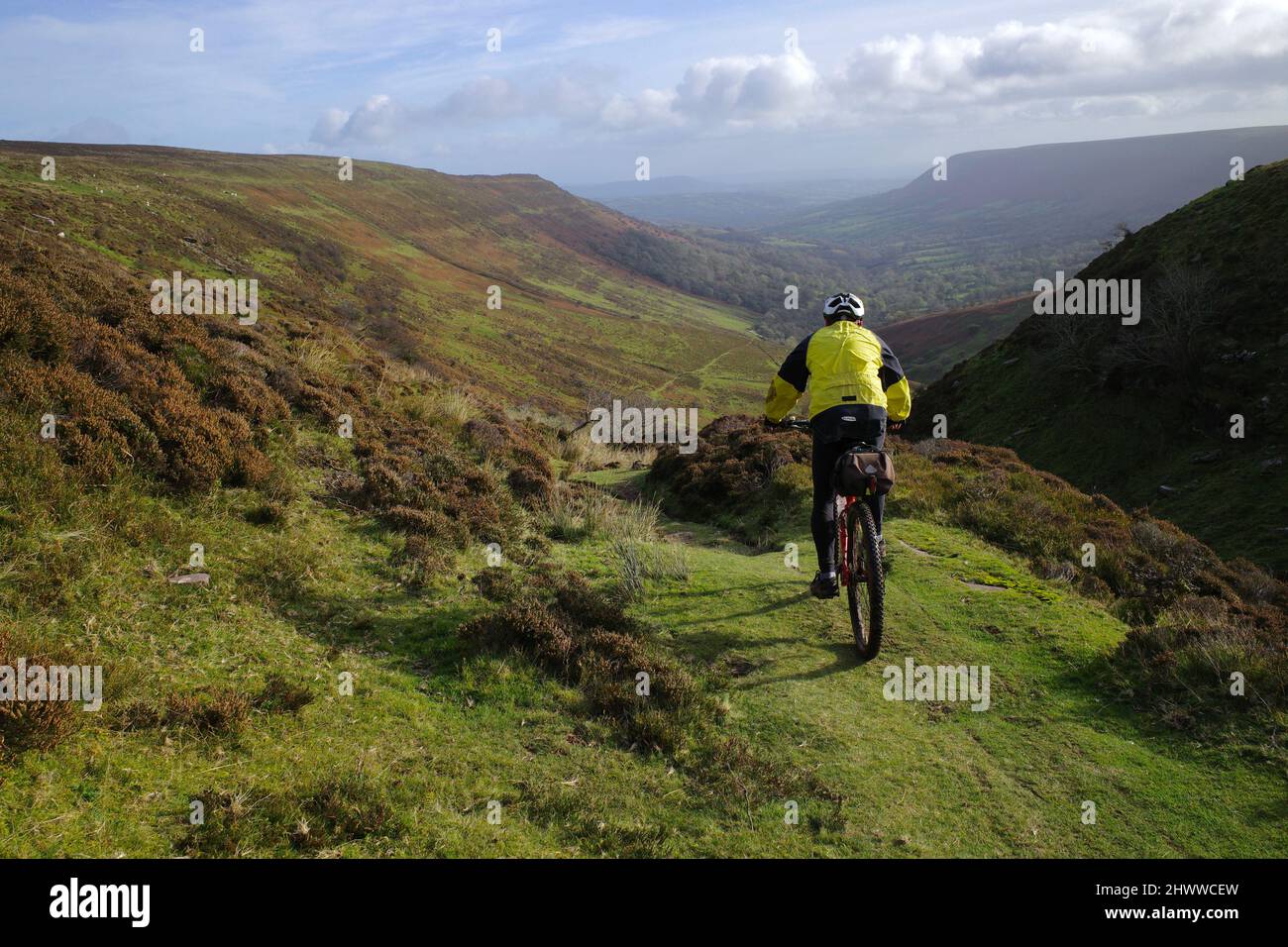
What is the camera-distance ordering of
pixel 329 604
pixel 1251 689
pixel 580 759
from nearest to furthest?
pixel 580 759 → pixel 1251 689 → pixel 329 604

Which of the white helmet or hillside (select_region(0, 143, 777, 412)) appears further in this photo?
hillside (select_region(0, 143, 777, 412))

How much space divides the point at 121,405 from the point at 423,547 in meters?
3.38

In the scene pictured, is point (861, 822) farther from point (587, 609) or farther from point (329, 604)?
point (329, 604)

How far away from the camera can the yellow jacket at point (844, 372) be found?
19.8 feet

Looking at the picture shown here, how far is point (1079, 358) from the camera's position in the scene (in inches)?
963

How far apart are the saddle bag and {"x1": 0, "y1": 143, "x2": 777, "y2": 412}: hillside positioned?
12.2 m

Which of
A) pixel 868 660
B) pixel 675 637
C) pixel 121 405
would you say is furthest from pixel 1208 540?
pixel 121 405

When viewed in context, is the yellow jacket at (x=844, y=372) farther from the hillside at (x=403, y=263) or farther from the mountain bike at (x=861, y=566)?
the hillside at (x=403, y=263)

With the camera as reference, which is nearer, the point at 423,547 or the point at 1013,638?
the point at 1013,638

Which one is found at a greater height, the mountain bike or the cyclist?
the cyclist

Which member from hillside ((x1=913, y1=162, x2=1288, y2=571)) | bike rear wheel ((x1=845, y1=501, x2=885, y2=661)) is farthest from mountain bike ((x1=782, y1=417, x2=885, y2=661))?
hillside ((x1=913, y1=162, x2=1288, y2=571))

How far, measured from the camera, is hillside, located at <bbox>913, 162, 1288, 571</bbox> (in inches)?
683

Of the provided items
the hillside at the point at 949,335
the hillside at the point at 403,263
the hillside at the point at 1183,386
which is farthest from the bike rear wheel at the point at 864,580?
the hillside at the point at 949,335

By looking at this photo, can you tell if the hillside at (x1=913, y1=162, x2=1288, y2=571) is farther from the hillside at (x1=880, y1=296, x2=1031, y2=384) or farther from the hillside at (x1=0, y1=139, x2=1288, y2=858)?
the hillside at (x1=880, y1=296, x2=1031, y2=384)
